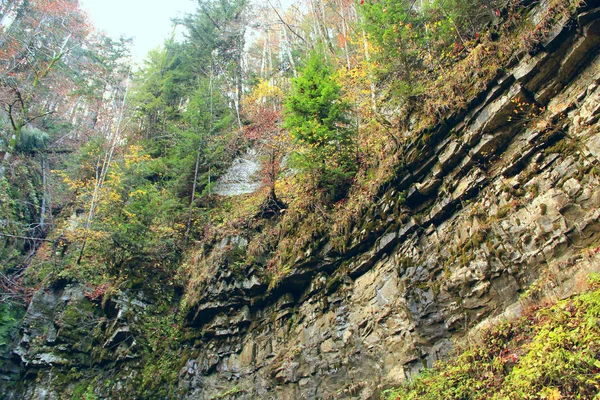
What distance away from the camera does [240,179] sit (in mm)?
16719

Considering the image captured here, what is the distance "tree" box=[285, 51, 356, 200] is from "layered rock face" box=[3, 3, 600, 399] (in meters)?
1.93

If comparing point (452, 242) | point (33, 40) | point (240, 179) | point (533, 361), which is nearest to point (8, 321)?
point (240, 179)

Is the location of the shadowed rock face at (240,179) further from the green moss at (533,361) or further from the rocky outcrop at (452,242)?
the green moss at (533,361)

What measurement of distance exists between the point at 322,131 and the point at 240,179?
799 centimetres

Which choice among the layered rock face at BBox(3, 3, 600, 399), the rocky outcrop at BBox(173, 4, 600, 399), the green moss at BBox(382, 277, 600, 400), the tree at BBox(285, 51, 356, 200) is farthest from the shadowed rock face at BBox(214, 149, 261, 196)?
the green moss at BBox(382, 277, 600, 400)

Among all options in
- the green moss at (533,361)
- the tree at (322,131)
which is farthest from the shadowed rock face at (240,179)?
the green moss at (533,361)

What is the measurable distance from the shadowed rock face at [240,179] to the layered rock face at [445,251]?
22.0ft

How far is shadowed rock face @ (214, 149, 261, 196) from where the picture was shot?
637 inches

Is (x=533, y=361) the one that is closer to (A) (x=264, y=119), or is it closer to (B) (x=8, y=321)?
(B) (x=8, y=321)

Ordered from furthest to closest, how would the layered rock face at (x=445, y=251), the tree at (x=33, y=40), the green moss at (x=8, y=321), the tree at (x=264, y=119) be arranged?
1. the tree at (x=264, y=119)
2. the tree at (x=33, y=40)
3. the green moss at (x=8, y=321)
4. the layered rock face at (x=445, y=251)

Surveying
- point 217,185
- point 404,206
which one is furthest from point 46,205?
A: point 404,206

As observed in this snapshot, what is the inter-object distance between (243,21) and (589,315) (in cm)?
2666

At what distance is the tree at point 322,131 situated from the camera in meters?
9.80

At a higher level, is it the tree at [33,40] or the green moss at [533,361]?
the tree at [33,40]
